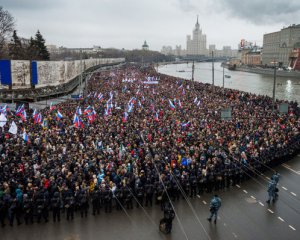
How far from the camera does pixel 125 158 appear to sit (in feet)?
44.2

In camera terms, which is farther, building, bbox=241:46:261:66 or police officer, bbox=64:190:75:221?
building, bbox=241:46:261:66

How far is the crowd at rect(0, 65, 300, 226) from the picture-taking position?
410 inches

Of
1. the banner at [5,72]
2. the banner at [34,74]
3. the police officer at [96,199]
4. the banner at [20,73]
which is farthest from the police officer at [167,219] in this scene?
the banner at [34,74]

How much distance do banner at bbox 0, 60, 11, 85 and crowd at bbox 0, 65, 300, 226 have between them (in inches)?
329

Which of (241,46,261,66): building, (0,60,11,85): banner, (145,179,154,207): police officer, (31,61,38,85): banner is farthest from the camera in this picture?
(241,46,261,66): building

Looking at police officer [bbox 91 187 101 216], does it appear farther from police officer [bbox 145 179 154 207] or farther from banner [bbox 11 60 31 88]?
banner [bbox 11 60 31 88]

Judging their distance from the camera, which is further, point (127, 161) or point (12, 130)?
point (12, 130)

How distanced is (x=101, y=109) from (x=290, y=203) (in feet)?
54.1

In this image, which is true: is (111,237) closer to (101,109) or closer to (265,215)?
(265,215)

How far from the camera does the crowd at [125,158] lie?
10.4 meters

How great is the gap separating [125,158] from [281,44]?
120 m

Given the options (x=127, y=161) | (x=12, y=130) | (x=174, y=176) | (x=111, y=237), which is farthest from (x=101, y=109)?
(x=111, y=237)

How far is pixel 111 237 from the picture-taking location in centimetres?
927

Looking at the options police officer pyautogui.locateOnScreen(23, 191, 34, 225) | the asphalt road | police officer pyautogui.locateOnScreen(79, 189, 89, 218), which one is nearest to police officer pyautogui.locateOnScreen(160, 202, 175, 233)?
the asphalt road
